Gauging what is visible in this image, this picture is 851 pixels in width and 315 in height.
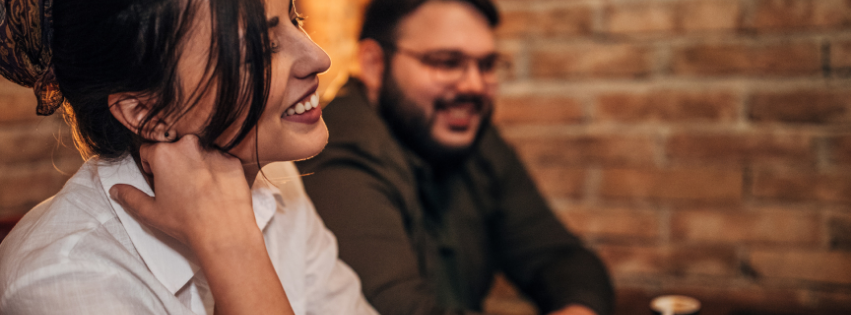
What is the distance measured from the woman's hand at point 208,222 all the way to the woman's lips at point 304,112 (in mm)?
109

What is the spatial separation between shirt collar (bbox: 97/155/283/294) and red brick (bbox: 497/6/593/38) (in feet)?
3.88

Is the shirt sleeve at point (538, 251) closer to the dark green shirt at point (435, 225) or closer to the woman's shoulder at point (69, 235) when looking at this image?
the dark green shirt at point (435, 225)

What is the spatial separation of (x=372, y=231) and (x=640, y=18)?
0.98m

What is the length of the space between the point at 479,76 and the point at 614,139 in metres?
0.48

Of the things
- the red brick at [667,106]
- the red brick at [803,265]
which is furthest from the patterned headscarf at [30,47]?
the red brick at [803,265]

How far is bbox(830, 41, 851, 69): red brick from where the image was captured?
144 cm

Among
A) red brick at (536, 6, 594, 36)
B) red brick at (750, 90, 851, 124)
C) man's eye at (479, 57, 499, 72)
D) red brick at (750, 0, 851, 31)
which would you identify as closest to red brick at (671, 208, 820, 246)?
red brick at (750, 90, 851, 124)

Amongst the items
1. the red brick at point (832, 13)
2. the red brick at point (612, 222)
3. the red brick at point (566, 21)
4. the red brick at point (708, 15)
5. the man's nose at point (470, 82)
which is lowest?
the red brick at point (612, 222)

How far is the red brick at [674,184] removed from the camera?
1.57m

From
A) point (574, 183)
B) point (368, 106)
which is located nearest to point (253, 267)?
point (368, 106)

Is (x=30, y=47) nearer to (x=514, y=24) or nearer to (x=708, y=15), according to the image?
(x=514, y=24)

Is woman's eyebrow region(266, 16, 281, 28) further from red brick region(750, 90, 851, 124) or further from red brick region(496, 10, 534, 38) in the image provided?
red brick region(750, 90, 851, 124)

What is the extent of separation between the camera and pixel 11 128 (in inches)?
44.4

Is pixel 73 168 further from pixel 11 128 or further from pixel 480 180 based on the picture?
pixel 480 180
